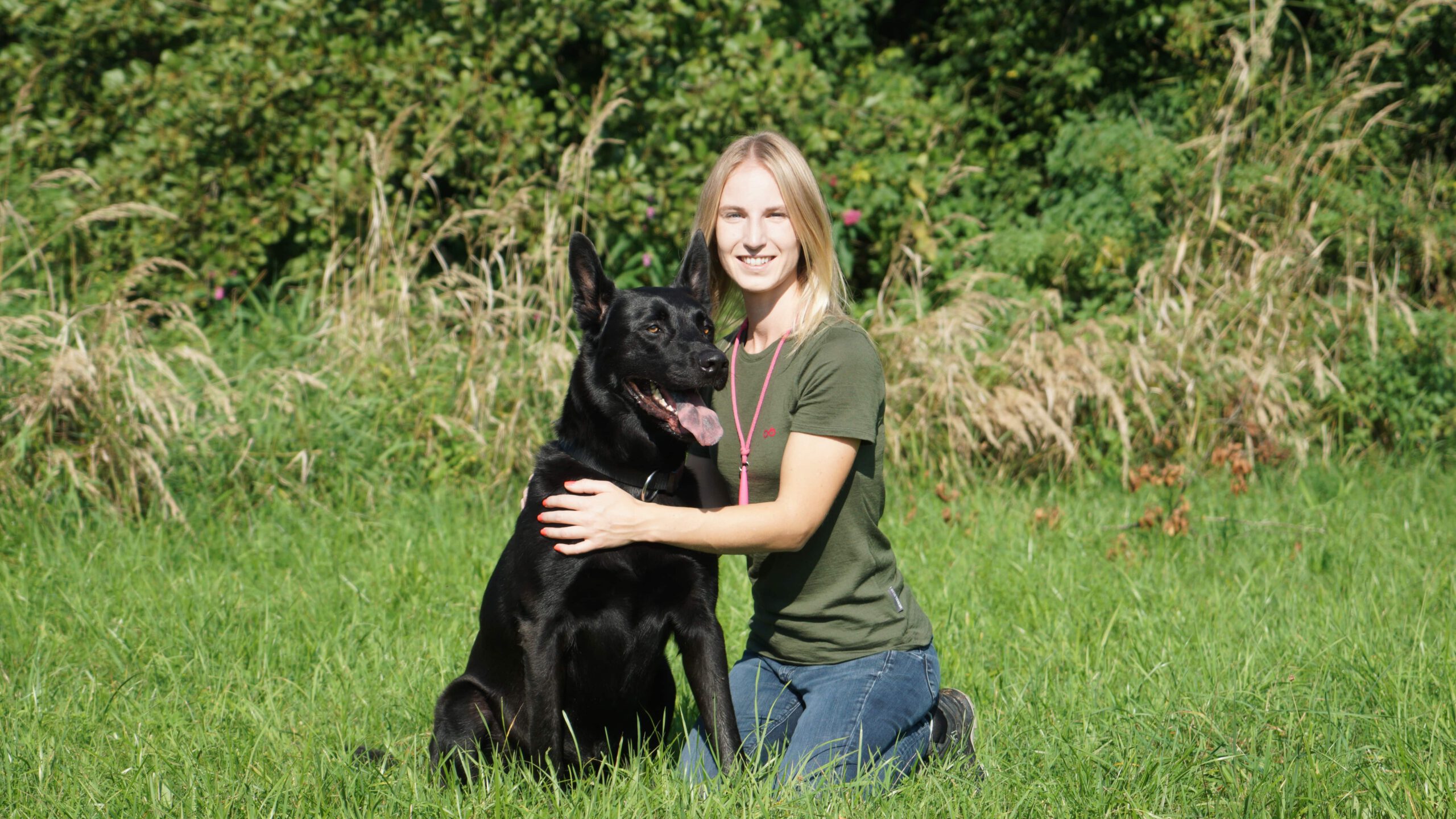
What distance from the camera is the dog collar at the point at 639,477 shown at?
2.60 m

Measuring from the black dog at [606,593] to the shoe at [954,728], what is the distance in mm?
572

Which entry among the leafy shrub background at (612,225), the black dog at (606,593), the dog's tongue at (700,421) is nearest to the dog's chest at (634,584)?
the black dog at (606,593)

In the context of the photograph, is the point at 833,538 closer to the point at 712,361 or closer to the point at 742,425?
the point at 742,425

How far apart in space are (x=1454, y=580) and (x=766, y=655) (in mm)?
2676

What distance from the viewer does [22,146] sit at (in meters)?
6.45

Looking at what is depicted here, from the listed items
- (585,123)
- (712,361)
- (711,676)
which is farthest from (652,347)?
(585,123)

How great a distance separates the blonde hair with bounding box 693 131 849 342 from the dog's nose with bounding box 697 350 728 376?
9.1 inches

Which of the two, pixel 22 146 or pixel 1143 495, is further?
pixel 22 146

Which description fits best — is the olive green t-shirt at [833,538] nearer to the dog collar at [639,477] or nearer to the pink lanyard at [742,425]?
the pink lanyard at [742,425]

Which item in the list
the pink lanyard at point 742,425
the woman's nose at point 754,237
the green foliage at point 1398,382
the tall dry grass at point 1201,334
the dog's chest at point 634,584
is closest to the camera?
the dog's chest at point 634,584

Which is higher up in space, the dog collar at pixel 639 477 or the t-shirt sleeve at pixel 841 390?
the t-shirt sleeve at pixel 841 390

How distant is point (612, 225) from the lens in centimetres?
632

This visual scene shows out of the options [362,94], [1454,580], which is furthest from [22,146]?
[1454,580]

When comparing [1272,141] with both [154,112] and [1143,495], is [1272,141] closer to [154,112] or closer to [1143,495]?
[1143,495]
